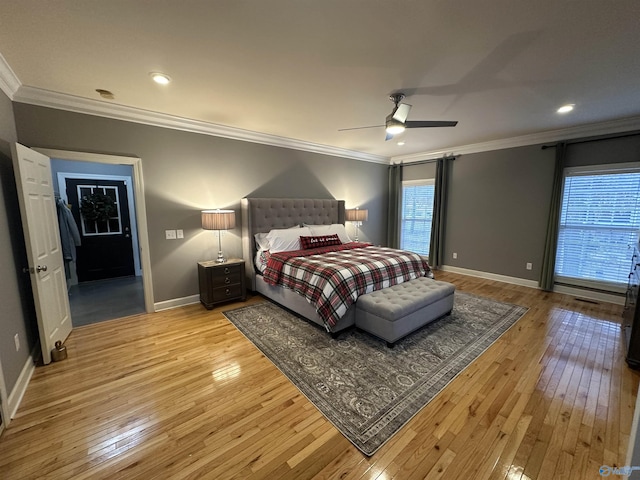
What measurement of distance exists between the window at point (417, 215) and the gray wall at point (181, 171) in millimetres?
2666

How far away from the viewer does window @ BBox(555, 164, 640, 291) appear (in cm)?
368

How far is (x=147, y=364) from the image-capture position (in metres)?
2.42

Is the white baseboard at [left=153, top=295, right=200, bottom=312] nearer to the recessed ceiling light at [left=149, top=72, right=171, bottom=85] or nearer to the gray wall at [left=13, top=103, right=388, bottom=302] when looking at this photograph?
the gray wall at [left=13, top=103, right=388, bottom=302]

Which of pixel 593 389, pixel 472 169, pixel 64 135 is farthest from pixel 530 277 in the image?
pixel 64 135

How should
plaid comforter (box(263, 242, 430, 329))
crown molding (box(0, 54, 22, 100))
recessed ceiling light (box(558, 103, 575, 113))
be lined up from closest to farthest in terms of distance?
crown molding (box(0, 54, 22, 100)) → plaid comforter (box(263, 242, 430, 329)) → recessed ceiling light (box(558, 103, 575, 113))

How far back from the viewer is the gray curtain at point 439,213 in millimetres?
5469

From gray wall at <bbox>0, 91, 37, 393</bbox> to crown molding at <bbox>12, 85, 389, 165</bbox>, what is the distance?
238 millimetres

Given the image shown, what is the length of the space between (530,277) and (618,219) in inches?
54.7

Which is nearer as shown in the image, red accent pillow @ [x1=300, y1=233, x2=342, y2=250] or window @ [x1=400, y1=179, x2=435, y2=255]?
red accent pillow @ [x1=300, y1=233, x2=342, y2=250]

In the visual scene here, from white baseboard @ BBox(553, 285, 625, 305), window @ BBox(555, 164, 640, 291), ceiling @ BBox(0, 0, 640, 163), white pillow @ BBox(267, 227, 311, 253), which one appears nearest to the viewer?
ceiling @ BBox(0, 0, 640, 163)

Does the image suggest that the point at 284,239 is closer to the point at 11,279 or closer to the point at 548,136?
the point at 11,279

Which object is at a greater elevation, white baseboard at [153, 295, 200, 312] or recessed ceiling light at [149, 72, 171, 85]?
recessed ceiling light at [149, 72, 171, 85]

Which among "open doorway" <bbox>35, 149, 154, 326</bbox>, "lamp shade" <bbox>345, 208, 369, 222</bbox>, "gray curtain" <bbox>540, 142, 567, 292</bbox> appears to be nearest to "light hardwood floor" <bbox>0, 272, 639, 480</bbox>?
"open doorway" <bbox>35, 149, 154, 326</bbox>

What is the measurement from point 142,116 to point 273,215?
7.13 ft
